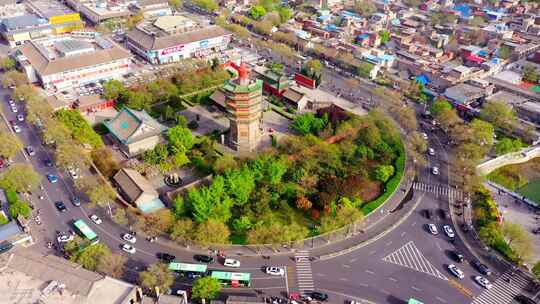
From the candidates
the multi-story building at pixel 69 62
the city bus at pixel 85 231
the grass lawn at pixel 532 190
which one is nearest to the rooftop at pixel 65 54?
the multi-story building at pixel 69 62

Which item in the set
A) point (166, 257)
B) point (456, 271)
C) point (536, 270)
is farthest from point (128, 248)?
point (536, 270)

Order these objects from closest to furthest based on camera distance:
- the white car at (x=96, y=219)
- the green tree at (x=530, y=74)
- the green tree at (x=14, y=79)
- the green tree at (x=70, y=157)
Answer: the white car at (x=96, y=219), the green tree at (x=70, y=157), the green tree at (x=14, y=79), the green tree at (x=530, y=74)

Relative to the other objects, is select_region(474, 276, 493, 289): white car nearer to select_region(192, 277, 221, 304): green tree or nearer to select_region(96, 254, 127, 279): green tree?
select_region(192, 277, 221, 304): green tree

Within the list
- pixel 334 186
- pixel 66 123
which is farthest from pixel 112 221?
pixel 334 186

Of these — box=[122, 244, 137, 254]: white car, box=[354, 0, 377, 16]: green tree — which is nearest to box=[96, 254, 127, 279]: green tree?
box=[122, 244, 137, 254]: white car

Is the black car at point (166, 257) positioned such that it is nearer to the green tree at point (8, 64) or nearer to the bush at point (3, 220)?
the bush at point (3, 220)

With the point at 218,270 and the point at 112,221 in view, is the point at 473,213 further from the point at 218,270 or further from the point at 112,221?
the point at 112,221
